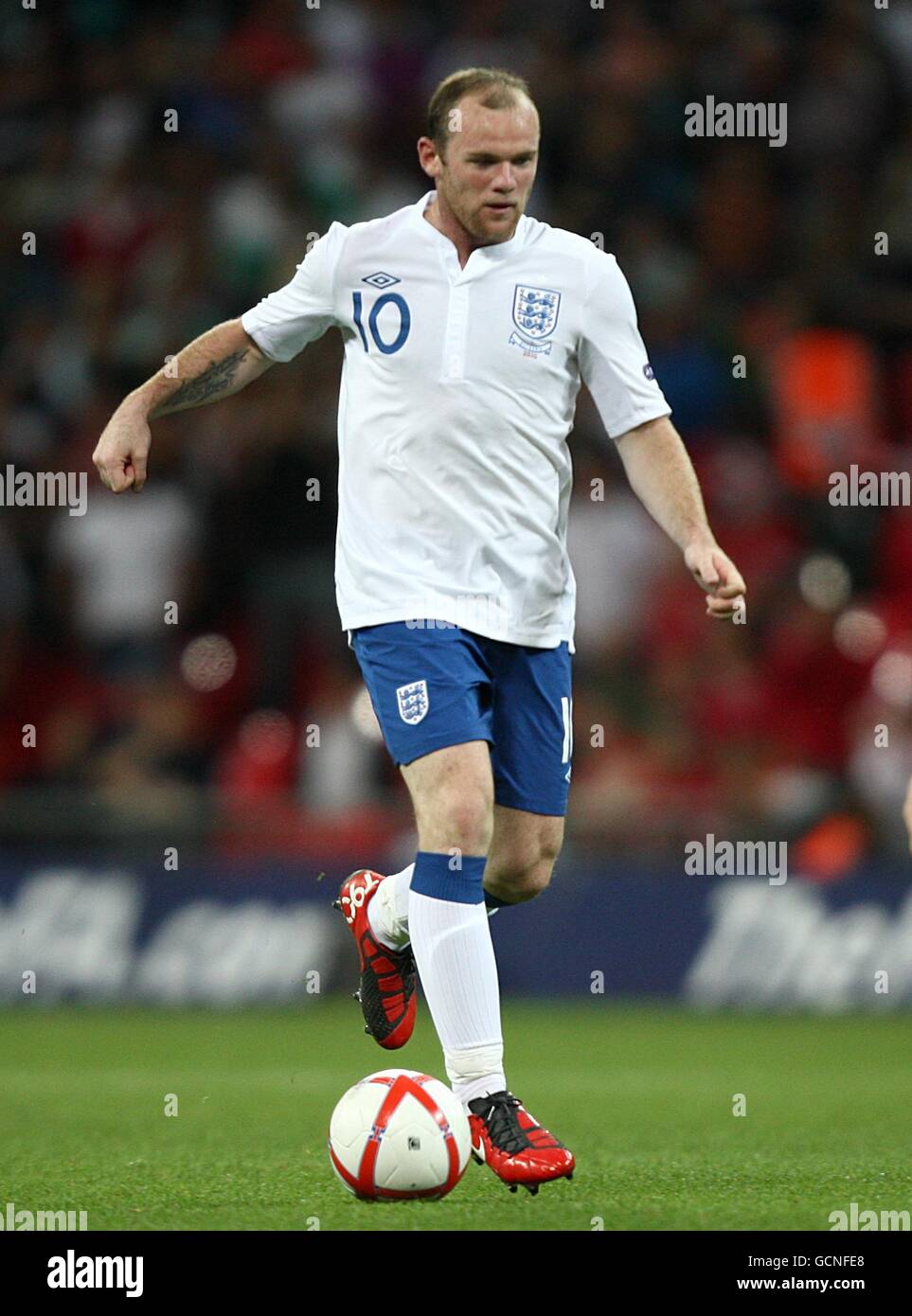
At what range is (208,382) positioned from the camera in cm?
614

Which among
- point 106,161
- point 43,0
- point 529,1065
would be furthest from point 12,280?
point 529,1065

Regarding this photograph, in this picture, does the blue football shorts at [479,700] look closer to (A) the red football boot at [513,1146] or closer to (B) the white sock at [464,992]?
(B) the white sock at [464,992]

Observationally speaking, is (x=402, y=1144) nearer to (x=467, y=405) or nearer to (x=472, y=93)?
(x=467, y=405)

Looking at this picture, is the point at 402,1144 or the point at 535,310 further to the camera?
the point at 535,310

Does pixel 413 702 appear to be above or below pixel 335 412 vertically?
below

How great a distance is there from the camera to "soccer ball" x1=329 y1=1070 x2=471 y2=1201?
17.1 feet

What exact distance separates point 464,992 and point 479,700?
0.73 metres

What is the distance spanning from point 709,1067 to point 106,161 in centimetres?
774

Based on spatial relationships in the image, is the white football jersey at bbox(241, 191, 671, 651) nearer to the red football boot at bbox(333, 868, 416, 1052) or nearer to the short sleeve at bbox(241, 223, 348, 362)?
the short sleeve at bbox(241, 223, 348, 362)

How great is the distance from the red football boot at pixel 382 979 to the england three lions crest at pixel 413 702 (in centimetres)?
92

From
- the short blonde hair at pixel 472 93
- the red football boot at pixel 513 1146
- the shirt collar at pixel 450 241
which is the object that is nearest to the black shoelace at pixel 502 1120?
the red football boot at pixel 513 1146

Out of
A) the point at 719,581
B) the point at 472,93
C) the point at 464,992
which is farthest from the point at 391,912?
the point at 472,93

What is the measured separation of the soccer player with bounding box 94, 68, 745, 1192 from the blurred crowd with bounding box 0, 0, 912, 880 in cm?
576

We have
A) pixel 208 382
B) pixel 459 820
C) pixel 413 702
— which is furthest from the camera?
pixel 208 382
